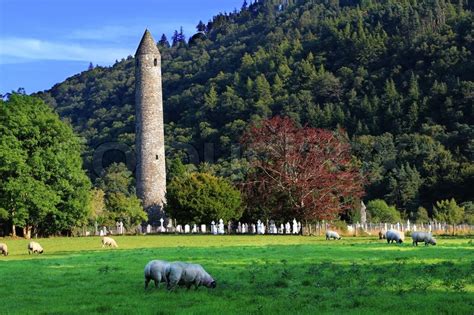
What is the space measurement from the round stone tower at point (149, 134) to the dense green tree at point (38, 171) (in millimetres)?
18982

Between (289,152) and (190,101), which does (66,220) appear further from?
(190,101)

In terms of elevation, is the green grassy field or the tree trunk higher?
the tree trunk

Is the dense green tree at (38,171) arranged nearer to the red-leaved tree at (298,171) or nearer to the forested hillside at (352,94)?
the red-leaved tree at (298,171)

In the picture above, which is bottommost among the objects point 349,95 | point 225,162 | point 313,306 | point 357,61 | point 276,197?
point 313,306

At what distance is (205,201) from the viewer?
62.2 m

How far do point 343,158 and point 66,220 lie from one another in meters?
20.0

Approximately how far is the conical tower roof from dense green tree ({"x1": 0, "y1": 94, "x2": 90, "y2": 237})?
22752 mm

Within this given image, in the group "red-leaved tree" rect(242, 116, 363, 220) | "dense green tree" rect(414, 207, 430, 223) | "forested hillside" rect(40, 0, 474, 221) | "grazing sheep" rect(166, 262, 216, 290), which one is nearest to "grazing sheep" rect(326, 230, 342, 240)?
"red-leaved tree" rect(242, 116, 363, 220)

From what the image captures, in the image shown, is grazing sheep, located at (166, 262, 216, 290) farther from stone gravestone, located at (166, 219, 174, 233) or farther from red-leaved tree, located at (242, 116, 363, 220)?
stone gravestone, located at (166, 219, 174, 233)

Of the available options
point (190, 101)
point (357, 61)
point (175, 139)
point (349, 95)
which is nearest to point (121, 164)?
point (175, 139)

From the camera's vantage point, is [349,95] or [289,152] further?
[349,95]

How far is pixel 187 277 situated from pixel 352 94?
104 metres

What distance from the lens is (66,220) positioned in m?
52.1

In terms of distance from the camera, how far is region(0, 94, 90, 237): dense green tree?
48781 mm
